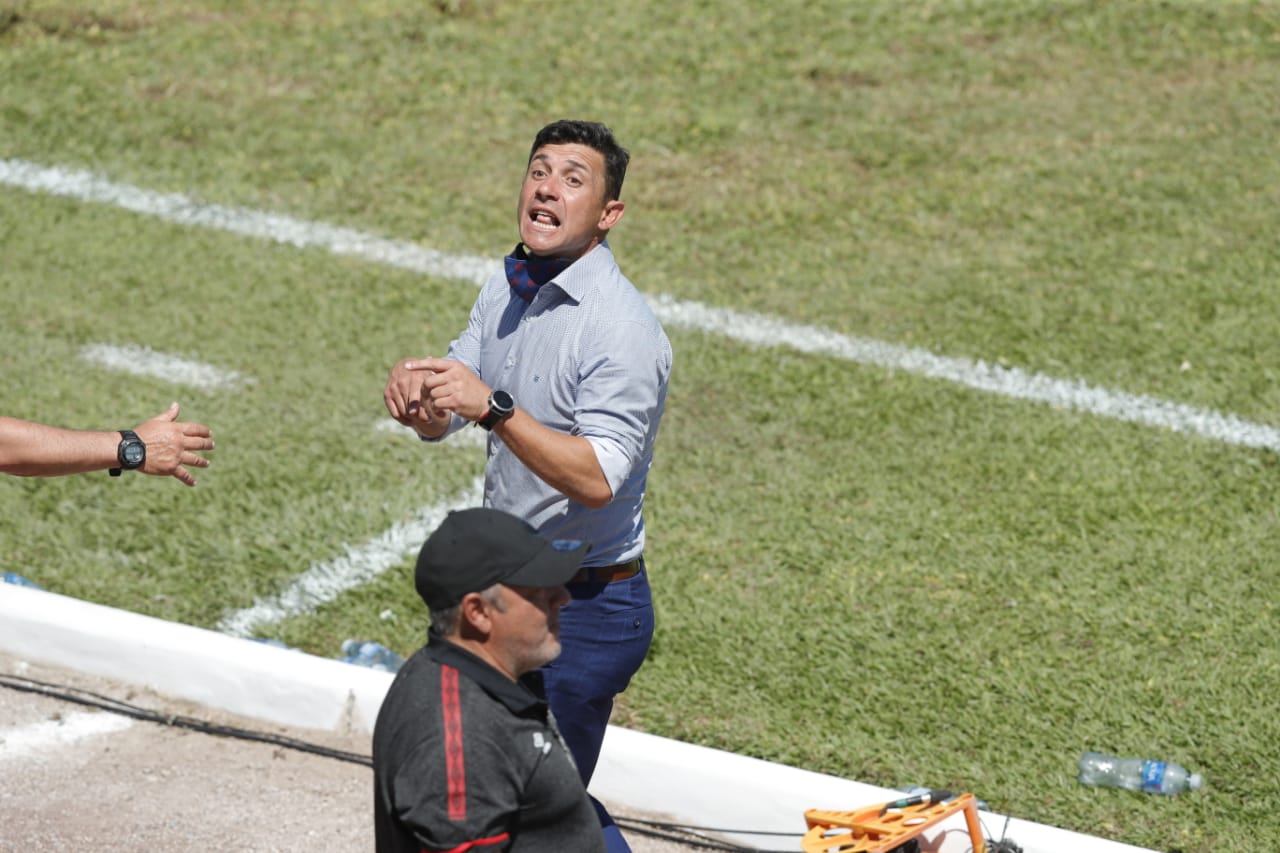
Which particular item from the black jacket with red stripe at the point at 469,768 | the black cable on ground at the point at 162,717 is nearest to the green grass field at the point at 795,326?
the black cable on ground at the point at 162,717

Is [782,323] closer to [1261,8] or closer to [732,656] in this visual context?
[732,656]

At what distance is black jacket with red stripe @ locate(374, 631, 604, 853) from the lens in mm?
3291

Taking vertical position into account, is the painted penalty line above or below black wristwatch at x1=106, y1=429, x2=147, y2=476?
below

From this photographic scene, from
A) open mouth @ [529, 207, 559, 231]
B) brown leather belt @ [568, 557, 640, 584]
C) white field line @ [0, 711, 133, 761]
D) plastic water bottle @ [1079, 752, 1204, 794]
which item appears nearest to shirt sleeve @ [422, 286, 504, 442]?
open mouth @ [529, 207, 559, 231]

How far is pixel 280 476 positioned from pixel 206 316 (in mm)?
1841

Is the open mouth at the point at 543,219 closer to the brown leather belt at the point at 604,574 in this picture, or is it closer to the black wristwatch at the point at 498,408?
the black wristwatch at the point at 498,408

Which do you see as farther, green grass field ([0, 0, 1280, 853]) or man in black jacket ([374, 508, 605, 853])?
green grass field ([0, 0, 1280, 853])

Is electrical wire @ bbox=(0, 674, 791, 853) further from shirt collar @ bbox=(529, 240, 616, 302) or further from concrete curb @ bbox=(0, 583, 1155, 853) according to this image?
shirt collar @ bbox=(529, 240, 616, 302)

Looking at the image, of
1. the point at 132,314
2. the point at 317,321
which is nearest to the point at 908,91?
the point at 317,321

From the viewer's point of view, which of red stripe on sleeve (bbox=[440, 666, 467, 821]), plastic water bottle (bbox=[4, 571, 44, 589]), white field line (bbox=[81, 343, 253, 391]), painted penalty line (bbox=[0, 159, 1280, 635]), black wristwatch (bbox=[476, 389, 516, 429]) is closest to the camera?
red stripe on sleeve (bbox=[440, 666, 467, 821])

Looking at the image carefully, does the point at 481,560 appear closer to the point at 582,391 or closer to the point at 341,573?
the point at 582,391

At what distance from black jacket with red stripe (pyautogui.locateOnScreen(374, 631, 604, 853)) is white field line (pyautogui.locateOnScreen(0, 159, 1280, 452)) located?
17.6 ft

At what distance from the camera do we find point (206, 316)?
367 inches

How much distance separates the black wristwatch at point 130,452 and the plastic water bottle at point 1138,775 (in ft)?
10.6
